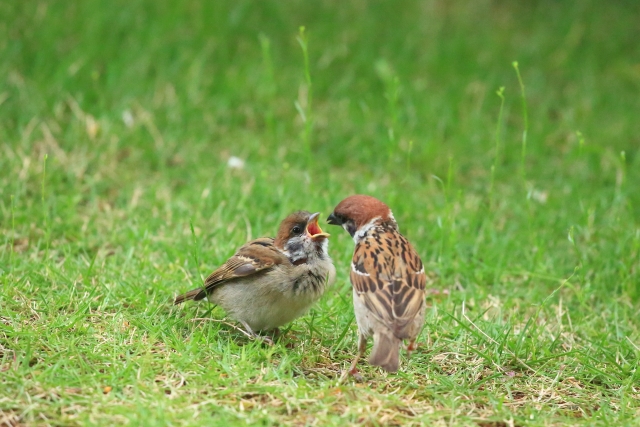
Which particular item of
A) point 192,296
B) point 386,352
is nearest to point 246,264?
point 192,296

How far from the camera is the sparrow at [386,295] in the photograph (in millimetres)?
4387

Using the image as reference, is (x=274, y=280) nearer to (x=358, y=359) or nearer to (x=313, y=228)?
(x=313, y=228)

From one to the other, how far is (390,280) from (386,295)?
0.12 metres

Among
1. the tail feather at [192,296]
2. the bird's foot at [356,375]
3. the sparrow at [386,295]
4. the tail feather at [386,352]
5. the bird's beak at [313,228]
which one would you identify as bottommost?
the bird's foot at [356,375]

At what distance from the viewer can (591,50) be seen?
1037cm

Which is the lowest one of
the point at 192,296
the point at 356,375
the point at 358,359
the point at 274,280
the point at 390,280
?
the point at 356,375

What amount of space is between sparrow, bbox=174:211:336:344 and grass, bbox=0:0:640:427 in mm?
170

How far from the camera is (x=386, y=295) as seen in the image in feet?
15.0

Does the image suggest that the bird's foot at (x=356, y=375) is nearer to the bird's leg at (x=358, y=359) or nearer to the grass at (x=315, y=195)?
the bird's leg at (x=358, y=359)

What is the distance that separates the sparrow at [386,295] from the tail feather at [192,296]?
93 centimetres

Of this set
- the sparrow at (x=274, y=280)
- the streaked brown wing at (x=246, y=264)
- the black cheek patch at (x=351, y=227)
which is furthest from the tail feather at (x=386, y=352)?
the black cheek patch at (x=351, y=227)

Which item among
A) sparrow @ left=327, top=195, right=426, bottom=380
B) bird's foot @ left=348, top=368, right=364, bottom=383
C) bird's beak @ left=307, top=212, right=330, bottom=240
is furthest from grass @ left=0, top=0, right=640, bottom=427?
bird's beak @ left=307, top=212, right=330, bottom=240

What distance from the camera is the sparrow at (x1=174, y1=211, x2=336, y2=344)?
16.0ft

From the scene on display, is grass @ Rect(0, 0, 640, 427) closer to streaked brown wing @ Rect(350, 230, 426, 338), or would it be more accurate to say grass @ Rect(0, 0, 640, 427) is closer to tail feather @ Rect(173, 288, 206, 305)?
tail feather @ Rect(173, 288, 206, 305)
